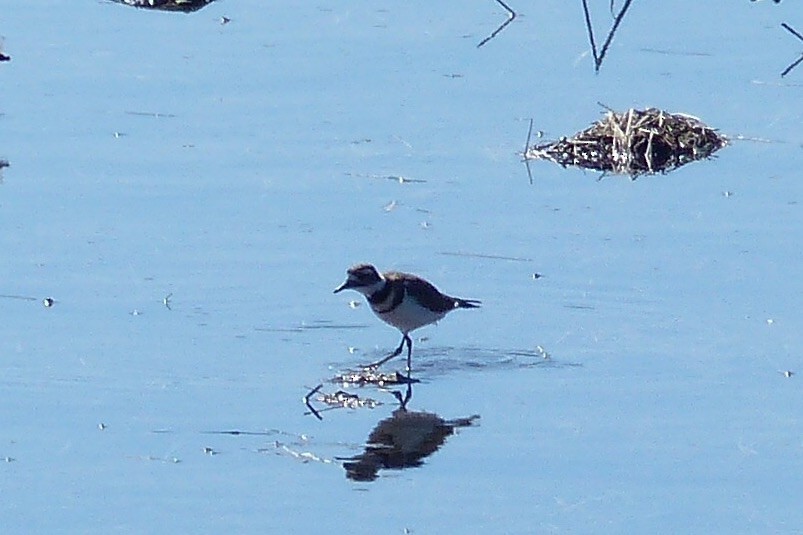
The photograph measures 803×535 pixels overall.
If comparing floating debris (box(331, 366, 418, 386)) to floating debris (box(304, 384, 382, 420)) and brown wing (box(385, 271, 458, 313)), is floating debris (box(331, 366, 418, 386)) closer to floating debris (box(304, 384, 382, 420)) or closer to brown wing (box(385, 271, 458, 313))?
floating debris (box(304, 384, 382, 420))

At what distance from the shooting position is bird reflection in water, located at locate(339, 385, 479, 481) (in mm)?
6320

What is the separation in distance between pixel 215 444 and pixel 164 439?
0.55 feet

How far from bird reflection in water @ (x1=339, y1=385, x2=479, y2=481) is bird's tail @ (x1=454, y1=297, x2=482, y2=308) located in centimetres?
70

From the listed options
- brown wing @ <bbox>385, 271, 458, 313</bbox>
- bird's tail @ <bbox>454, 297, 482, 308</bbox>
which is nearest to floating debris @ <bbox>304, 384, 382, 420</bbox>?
brown wing @ <bbox>385, 271, 458, 313</bbox>

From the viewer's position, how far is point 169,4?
12.4 m

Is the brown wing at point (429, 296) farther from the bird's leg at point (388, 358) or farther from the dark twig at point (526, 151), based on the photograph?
the dark twig at point (526, 151)

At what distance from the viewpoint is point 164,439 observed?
6.43m

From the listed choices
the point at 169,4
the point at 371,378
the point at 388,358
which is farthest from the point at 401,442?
the point at 169,4

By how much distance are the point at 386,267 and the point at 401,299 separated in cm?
85

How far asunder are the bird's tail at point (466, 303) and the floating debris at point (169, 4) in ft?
16.6

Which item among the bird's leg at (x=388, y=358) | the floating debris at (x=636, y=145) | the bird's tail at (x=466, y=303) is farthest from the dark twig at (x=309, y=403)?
the floating debris at (x=636, y=145)

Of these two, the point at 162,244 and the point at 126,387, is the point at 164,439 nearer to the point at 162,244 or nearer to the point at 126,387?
the point at 126,387

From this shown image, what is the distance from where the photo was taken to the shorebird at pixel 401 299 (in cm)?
730

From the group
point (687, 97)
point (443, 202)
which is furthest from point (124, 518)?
point (687, 97)
